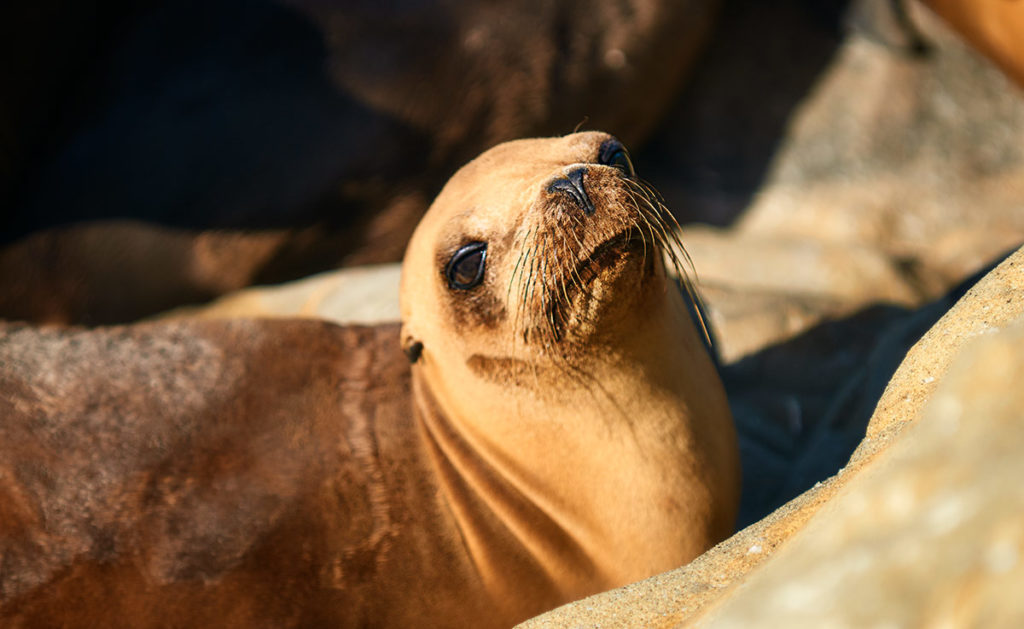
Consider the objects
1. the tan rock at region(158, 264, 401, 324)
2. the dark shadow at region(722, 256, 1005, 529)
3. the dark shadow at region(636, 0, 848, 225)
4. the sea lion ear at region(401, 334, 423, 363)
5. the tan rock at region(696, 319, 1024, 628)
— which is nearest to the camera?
the tan rock at region(696, 319, 1024, 628)

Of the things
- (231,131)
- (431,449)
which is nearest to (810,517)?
(431,449)

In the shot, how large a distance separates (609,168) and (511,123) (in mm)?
3070

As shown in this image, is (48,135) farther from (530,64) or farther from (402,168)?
(530,64)

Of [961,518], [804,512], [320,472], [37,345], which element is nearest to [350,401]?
[320,472]

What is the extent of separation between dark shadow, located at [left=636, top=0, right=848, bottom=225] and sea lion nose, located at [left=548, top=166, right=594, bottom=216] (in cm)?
397

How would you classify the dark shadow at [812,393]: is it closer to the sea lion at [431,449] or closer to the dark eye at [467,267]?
the sea lion at [431,449]

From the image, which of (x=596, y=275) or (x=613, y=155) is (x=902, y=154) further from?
(x=596, y=275)

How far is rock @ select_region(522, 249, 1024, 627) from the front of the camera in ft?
4.84

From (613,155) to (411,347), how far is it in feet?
2.77

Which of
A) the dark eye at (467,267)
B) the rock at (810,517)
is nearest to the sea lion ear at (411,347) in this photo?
the dark eye at (467,267)

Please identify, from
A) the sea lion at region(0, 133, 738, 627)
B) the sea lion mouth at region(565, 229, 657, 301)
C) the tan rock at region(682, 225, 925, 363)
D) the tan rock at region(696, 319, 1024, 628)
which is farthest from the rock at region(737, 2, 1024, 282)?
the tan rock at region(696, 319, 1024, 628)

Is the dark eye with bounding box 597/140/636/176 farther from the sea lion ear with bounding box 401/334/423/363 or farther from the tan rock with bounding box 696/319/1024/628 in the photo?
the tan rock with bounding box 696/319/1024/628

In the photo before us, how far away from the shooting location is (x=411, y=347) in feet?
10.3

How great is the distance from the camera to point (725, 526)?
302 centimetres
